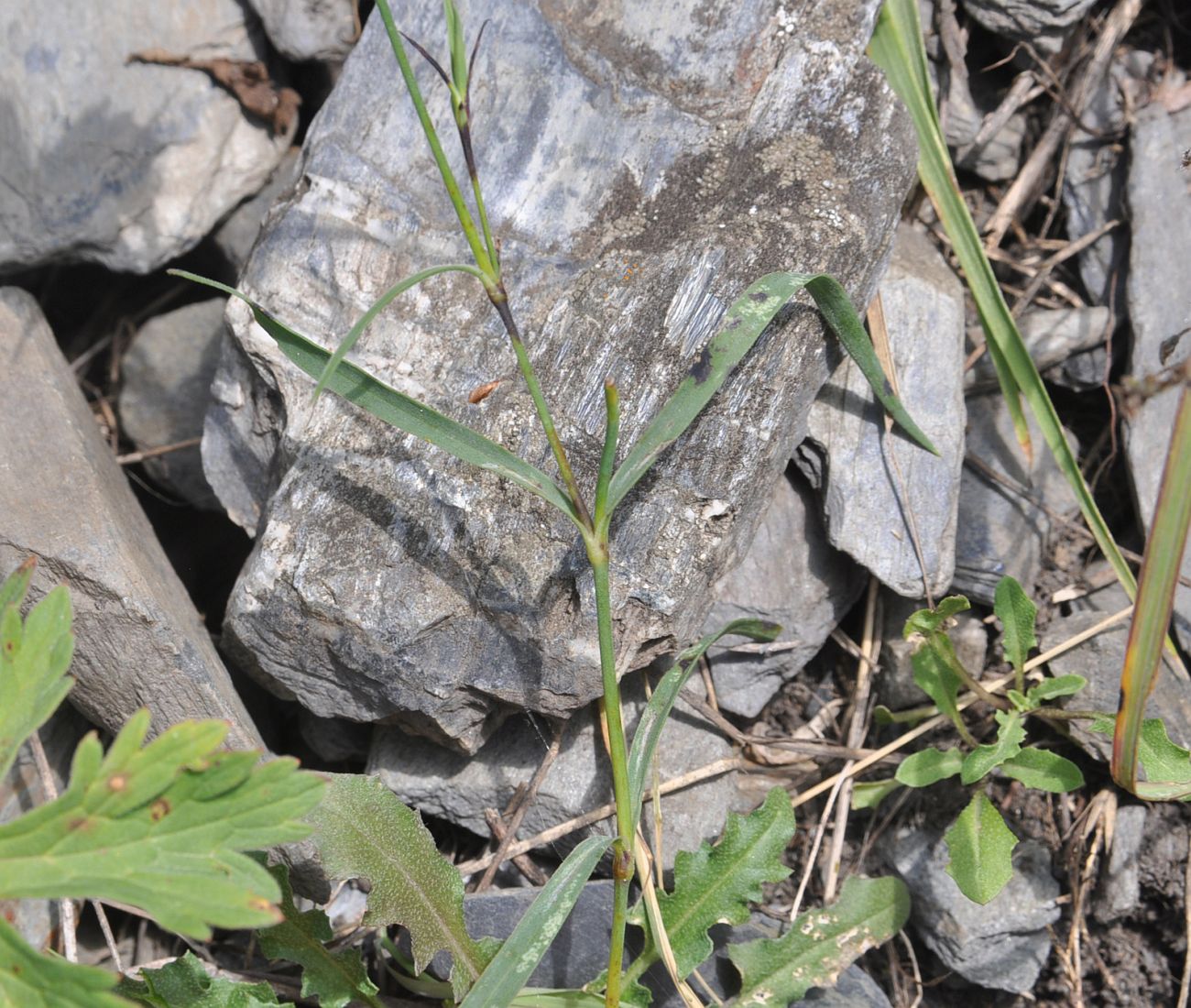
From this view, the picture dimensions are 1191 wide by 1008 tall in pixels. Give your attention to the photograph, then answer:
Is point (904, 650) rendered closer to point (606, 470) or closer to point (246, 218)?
point (606, 470)

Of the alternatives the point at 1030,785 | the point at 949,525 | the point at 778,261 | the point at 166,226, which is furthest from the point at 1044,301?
the point at 166,226

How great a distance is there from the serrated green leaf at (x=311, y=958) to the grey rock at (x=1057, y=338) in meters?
1.98

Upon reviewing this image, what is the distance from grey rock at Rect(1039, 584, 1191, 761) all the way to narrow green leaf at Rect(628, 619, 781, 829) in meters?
0.72

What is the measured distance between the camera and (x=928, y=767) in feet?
7.62

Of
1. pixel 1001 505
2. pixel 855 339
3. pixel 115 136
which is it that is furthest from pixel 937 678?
pixel 115 136

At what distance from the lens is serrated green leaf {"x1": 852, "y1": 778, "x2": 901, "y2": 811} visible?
2455 mm

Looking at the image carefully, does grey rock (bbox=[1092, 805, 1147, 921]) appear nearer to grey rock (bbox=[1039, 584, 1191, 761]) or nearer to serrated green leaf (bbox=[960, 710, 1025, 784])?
grey rock (bbox=[1039, 584, 1191, 761])

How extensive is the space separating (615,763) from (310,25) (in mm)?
2125

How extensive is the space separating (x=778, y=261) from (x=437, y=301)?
0.72 m

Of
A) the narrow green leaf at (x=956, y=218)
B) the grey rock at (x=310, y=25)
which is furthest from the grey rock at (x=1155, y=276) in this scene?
the grey rock at (x=310, y=25)

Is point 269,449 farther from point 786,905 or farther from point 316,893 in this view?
point 786,905

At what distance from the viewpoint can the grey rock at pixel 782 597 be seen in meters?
2.52

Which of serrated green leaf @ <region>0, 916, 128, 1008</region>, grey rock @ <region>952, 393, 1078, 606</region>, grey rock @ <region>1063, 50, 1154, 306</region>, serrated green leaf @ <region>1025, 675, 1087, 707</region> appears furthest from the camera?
grey rock @ <region>1063, 50, 1154, 306</region>

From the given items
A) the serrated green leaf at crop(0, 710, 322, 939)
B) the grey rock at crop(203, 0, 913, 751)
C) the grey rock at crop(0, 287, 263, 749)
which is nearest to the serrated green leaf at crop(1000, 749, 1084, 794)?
the grey rock at crop(203, 0, 913, 751)
